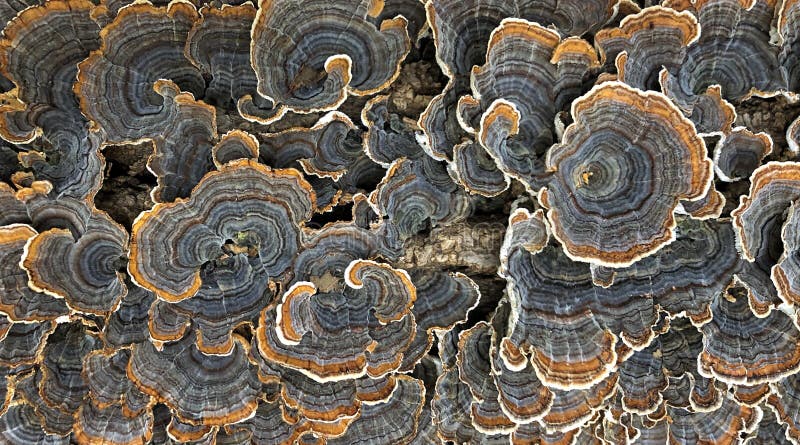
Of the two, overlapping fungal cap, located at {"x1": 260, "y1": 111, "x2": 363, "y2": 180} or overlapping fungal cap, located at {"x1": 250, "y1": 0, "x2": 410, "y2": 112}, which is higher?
overlapping fungal cap, located at {"x1": 250, "y1": 0, "x2": 410, "y2": 112}

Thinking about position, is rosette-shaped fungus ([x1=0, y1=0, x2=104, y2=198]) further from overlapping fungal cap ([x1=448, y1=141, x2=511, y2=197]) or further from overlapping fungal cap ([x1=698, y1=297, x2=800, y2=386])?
overlapping fungal cap ([x1=698, y1=297, x2=800, y2=386])

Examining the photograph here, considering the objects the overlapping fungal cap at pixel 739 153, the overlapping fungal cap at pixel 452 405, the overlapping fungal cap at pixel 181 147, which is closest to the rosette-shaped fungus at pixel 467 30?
the overlapping fungal cap at pixel 739 153

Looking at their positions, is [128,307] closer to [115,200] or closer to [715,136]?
[115,200]

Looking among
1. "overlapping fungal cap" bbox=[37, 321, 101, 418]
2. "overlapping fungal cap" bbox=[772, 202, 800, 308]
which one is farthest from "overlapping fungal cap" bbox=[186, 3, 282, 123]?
"overlapping fungal cap" bbox=[772, 202, 800, 308]

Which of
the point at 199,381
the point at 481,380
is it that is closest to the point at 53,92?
the point at 199,381

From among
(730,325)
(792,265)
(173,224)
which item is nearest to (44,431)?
(173,224)

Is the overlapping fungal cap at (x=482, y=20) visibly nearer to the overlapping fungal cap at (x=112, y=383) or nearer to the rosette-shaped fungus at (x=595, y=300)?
the rosette-shaped fungus at (x=595, y=300)
